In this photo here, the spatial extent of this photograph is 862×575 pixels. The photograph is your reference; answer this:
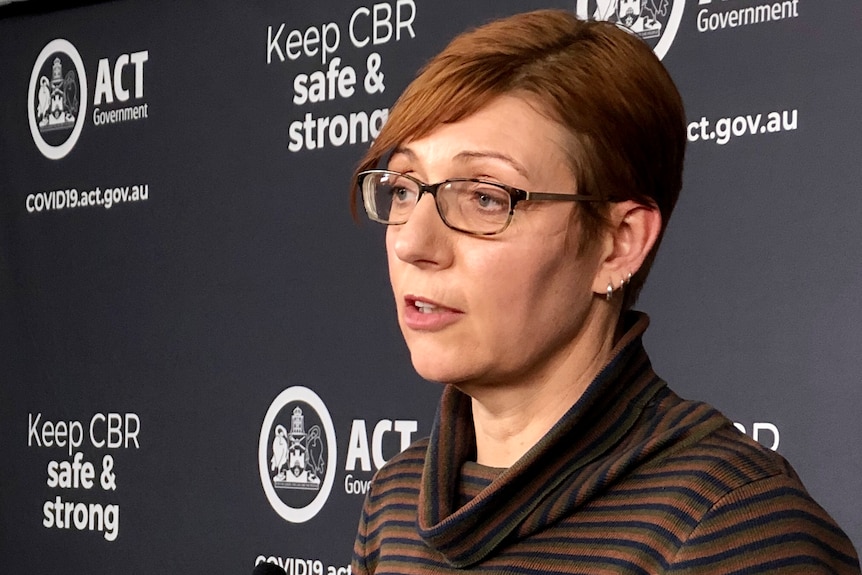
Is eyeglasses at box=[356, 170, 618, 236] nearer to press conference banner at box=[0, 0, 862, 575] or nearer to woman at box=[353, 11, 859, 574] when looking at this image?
woman at box=[353, 11, 859, 574]

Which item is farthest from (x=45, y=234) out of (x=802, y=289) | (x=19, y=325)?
(x=802, y=289)

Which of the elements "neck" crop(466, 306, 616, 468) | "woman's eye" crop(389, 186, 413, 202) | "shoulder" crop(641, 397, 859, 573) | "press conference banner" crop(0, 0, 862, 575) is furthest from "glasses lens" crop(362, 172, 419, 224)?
"press conference banner" crop(0, 0, 862, 575)

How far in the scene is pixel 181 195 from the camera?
9.04 feet

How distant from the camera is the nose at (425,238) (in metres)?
1.00

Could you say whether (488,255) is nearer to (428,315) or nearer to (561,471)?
(428,315)

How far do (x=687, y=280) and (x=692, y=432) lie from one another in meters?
1.10

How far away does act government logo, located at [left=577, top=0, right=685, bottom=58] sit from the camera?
2076 millimetres

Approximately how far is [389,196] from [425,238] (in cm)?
9

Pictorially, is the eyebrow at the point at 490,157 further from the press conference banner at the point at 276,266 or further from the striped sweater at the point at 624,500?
the press conference banner at the point at 276,266

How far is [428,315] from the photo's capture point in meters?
1.02

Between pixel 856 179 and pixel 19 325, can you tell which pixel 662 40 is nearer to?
pixel 856 179

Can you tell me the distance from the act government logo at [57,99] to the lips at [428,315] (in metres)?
2.13

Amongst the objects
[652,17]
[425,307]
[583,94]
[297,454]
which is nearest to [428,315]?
[425,307]

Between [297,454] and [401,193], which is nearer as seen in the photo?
[401,193]
